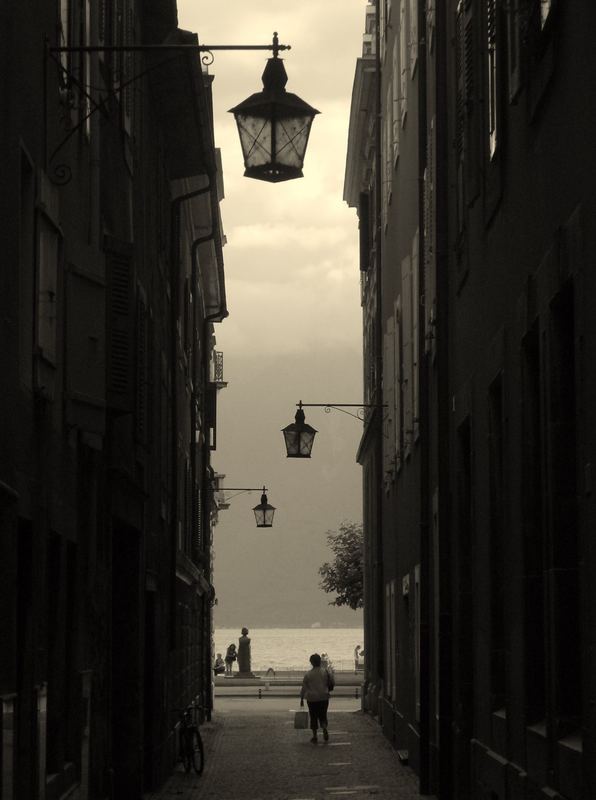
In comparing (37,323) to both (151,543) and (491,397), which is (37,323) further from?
(151,543)

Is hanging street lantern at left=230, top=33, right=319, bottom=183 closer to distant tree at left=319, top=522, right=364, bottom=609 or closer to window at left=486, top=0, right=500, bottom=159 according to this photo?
window at left=486, top=0, right=500, bottom=159

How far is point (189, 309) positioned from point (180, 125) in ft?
26.0

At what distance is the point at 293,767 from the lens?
27172 millimetres

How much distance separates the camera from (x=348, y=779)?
24.3 metres

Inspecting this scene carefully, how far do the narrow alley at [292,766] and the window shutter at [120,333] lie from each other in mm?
8135

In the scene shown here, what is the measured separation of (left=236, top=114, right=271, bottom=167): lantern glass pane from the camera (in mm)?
11812

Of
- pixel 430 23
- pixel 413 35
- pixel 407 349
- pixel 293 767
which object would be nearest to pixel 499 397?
pixel 430 23

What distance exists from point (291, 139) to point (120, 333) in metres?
3.61

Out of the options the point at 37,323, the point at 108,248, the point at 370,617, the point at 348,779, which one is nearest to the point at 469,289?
the point at 108,248

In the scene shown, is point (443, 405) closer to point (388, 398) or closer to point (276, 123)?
point (276, 123)


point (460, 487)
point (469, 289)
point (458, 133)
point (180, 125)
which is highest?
point (180, 125)

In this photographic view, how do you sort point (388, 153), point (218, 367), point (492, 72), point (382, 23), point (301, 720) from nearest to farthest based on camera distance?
point (492, 72) < point (388, 153) < point (382, 23) < point (301, 720) < point (218, 367)

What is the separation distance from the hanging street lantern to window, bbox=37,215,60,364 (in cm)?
147

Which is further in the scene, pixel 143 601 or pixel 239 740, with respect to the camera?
pixel 239 740
